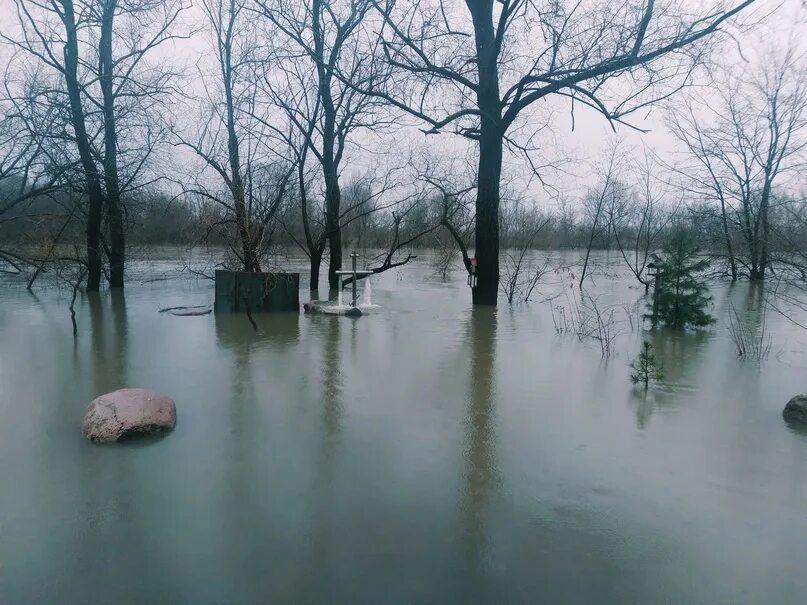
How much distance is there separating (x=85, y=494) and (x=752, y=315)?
13.5 m

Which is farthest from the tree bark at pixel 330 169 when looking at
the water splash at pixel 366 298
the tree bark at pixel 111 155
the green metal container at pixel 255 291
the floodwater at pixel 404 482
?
the floodwater at pixel 404 482

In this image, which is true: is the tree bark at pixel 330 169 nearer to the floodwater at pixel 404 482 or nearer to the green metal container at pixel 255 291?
the green metal container at pixel 255 291

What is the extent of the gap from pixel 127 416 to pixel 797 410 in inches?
229

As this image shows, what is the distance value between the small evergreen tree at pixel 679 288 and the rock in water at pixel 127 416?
320 inches

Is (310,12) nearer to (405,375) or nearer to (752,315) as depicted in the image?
(405,375)

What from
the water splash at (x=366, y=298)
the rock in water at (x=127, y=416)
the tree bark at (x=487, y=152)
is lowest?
the rock in water at (x=127, y=416)

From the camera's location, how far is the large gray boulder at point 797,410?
5625 mm

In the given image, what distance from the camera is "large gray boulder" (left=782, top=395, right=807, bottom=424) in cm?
562

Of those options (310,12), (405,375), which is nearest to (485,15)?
(310,12)

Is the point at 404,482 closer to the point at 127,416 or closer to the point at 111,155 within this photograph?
the point at 127,416

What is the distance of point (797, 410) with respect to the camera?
569 centimetres

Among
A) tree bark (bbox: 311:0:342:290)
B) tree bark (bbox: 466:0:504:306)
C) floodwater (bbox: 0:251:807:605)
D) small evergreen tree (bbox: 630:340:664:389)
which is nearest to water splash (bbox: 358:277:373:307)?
tree bark (bbox: 311:0:342:290)

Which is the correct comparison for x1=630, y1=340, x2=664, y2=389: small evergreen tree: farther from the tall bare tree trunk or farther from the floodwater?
the tall bare tree trunk

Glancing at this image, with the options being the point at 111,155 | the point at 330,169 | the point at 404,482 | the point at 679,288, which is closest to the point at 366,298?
the point at 330,169
